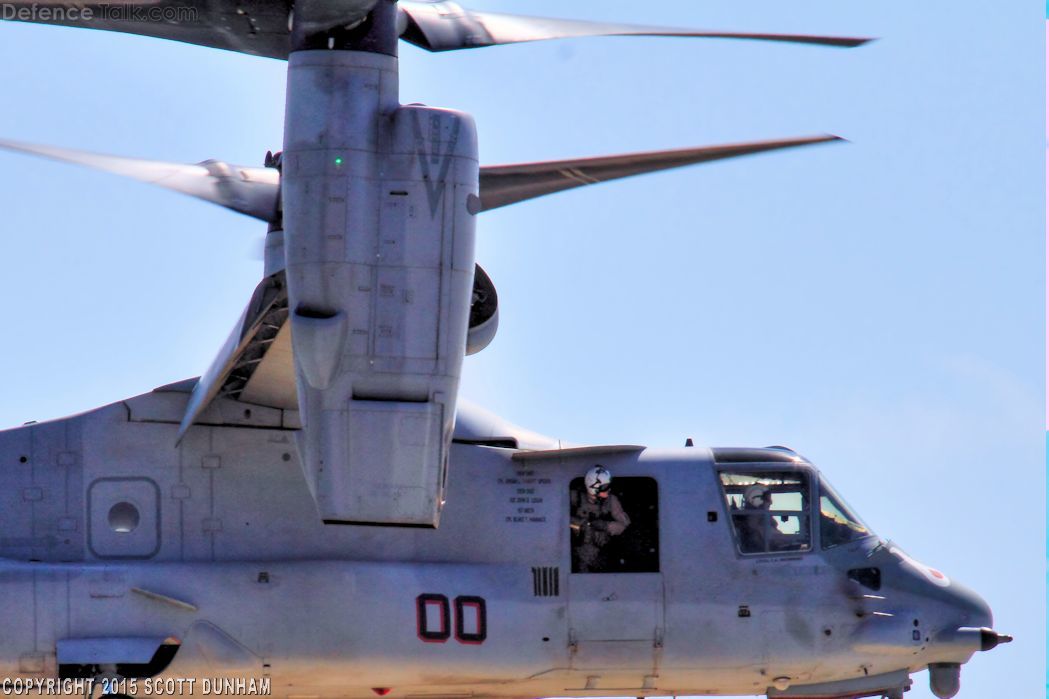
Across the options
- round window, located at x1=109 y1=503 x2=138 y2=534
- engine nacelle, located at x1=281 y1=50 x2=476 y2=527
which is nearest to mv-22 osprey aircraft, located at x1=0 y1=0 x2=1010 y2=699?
round window, located at x1=109 y1=503 x2=138 y2=534

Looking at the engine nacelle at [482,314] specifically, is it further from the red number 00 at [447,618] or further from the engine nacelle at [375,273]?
the red number 00 at [447,618]

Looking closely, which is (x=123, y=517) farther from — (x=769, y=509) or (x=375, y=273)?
(x=769, y=509)

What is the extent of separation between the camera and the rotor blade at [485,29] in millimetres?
15914

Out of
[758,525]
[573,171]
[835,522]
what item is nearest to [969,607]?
[835,522]

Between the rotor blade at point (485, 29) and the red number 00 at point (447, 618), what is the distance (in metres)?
5.67

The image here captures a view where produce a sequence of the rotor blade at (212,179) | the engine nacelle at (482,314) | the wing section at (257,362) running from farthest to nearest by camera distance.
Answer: the engine nacelle at (482,314) → the wing section at (257,362) → the rotor blade at (212,179)

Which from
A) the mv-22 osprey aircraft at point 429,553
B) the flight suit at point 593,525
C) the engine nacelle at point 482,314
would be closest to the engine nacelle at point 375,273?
the mv-22 osprey aircraft at point 429,553

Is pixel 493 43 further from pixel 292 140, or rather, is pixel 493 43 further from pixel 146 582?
pixel 146 582

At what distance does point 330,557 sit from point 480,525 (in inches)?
63.3

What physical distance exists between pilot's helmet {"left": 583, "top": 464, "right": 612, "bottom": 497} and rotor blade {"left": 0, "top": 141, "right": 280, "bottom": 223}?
4.61m

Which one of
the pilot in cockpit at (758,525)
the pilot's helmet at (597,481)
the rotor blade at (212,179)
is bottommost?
the pilot in cockpit at (758,525)

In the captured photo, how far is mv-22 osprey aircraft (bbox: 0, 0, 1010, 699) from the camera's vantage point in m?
15.9

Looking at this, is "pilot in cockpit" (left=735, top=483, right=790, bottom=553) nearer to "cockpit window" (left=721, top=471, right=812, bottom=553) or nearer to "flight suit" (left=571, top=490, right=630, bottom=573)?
"cockpit window" (left=721, top=471, right=812, bottom=553)

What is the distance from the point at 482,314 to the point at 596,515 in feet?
9.73
